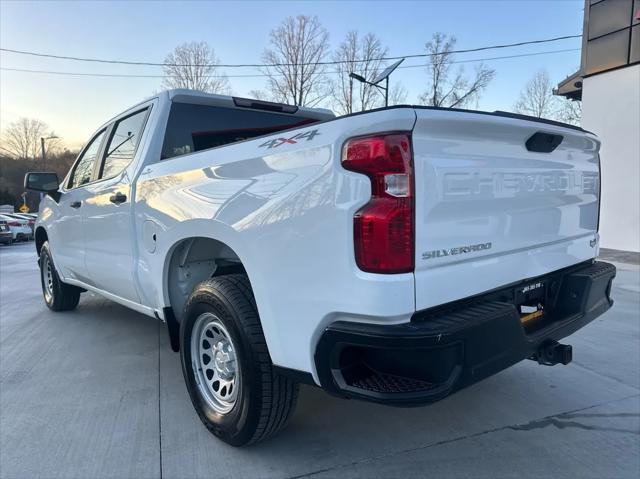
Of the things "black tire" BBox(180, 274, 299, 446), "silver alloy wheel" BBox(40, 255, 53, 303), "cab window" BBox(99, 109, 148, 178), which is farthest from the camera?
"silver alloy wheel" BBox(40, 255, 53, 303)

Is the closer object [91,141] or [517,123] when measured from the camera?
[517,123]

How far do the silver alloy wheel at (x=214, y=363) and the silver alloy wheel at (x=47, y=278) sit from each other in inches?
147

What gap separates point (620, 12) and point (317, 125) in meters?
12.9

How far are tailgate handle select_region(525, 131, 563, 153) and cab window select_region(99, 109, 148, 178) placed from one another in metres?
2.76

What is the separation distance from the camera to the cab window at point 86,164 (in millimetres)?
4418

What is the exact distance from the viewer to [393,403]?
5.94 feet

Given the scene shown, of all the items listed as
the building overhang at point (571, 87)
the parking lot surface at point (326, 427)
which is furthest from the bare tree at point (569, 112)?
the parking lot surface at point (326, 427)

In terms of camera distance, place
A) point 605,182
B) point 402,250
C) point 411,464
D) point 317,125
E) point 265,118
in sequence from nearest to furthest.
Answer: point 402,250, point 317,125, point 411,464, point 265,118, point 605,182

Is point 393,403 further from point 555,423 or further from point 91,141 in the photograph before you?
point 91,141

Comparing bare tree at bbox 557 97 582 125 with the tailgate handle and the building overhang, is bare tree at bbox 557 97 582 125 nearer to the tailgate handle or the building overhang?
the building overhang

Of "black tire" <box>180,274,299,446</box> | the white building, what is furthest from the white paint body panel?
the white building

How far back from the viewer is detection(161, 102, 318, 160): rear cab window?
3502mm

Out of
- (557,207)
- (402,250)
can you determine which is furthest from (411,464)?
(557,207)

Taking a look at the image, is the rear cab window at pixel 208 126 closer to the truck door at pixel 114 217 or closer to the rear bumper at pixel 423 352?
the truck door at pixel 114 217
